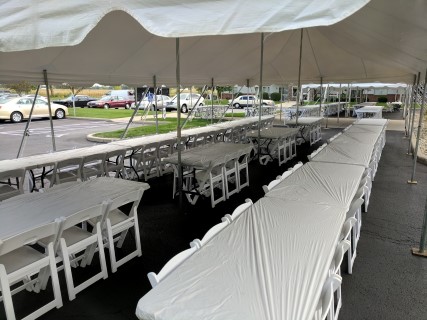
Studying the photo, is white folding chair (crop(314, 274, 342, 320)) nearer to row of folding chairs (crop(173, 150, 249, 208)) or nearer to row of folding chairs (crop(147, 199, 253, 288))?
row of folding chairs (crop(147, 199, 253, 288))

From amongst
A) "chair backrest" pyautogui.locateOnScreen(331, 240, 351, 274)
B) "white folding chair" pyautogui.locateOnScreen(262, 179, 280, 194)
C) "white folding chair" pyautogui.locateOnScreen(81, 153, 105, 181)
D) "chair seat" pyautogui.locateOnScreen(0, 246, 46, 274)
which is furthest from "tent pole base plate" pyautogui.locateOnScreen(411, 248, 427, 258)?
"white folding chair" pyautogui.locateOnScreen(81, 153, 105, 181)

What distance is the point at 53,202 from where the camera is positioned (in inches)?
117

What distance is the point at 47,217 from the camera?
2625 millimetres

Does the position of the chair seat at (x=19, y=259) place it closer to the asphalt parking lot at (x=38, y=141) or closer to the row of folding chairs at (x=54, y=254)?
the row of folding chairs at (x=54, y=254)

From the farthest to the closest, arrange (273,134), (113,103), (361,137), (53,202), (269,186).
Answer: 1. (113,103)
2. (273,134)
3. (361,137)
4. (269,186)
5. (53,202)

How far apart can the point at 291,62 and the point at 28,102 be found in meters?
15.3

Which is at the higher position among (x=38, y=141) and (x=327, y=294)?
(x=327, y=294)

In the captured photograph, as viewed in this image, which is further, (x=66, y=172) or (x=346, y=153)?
(x=66, y=172)

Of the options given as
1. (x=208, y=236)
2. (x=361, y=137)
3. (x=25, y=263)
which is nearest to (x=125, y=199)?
(x=25, y=263)

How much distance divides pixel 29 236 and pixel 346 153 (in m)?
4.53

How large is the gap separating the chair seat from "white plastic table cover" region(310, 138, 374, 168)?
143 inches

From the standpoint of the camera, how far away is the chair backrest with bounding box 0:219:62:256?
2.10 m

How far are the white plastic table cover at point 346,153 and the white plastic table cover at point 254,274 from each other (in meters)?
2.32

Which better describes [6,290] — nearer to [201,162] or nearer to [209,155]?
[201,162]
